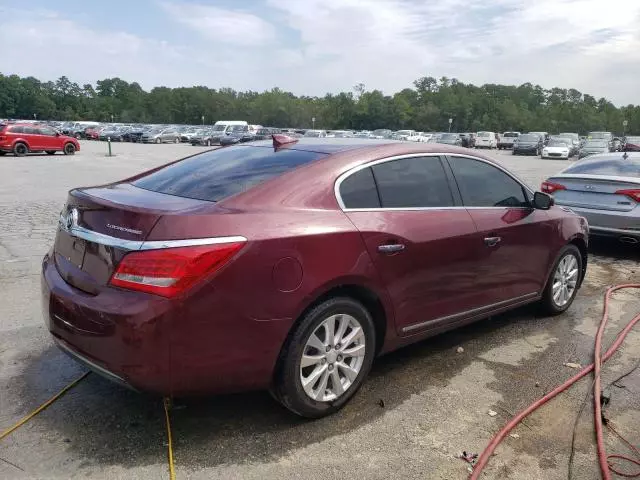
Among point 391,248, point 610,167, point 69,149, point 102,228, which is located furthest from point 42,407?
point 69,149

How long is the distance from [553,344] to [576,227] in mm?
1264

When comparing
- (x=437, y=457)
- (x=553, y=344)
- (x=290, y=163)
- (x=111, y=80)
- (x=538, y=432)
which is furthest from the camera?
(x=111, y=80)

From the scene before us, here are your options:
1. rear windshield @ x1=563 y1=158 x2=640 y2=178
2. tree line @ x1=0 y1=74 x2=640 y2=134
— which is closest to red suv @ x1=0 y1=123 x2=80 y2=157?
rear windshield @ x1=563 y1=158 x2=640 y2=178

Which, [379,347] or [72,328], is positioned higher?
[72,328]

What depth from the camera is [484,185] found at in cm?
453

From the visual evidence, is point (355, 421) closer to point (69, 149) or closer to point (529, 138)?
point (69, 149)

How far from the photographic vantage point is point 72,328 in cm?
302

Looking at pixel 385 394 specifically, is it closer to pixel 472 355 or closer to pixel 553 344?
pixel 472 355

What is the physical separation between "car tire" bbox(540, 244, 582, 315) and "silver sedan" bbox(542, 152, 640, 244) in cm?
236

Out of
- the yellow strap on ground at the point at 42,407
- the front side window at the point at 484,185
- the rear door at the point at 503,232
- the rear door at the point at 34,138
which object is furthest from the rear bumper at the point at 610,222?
the rear door at the point at 34,138

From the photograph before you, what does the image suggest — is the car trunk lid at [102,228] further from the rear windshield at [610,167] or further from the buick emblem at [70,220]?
the rear windshield at [610,167]

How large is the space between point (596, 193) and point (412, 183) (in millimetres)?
5026

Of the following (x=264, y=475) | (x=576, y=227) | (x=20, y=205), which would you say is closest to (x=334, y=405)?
(x=264, y=475)

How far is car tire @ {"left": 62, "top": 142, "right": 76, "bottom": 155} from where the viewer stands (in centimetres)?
2979
